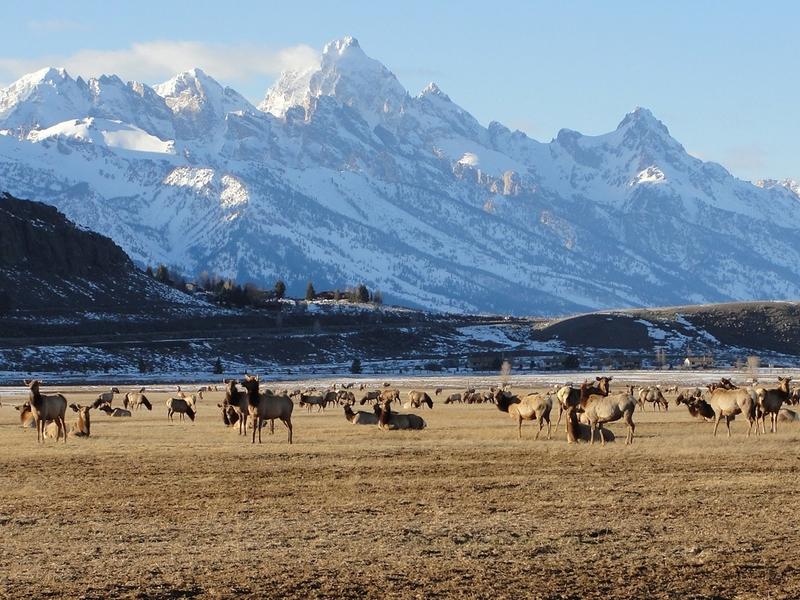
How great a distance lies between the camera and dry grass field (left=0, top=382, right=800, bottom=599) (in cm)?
1766

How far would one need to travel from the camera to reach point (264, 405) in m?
38.6

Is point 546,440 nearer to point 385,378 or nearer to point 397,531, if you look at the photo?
point 397,531

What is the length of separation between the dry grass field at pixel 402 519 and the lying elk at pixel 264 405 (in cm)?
121

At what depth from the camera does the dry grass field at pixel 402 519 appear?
57.9ft

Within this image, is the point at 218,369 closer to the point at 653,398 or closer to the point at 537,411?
the point at 653,398

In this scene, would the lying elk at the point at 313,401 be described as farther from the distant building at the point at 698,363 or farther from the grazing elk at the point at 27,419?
the distant building at the point at 698,363

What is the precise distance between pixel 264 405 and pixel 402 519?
16532 millimetres

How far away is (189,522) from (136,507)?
2075mm

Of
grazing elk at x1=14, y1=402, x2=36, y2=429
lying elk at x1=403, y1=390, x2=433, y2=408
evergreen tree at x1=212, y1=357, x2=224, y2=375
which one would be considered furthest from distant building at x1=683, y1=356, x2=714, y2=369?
grazing elk at x1=14, y1=402, x2=36, y2=429

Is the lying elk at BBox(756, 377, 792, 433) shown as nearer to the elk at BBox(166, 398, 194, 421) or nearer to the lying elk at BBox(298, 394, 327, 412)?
the elk at BBox(166, 398, 194, 421)

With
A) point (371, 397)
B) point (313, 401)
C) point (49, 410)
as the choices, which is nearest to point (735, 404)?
point (49, 410)

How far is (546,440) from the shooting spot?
38.0 m

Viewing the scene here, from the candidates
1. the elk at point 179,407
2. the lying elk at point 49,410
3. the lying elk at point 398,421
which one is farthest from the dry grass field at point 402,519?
the elk at point 179,407

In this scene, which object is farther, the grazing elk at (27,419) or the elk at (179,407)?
the elk at (179,407)
